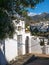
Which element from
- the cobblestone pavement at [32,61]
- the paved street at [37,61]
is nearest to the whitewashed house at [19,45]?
the cobblestone pavement at [32,61]

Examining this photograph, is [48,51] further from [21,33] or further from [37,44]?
[21,33]

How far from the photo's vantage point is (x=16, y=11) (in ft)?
31.0

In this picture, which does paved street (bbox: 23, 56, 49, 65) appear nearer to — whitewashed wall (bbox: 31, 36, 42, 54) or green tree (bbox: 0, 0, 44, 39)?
whitewashed wall (bbox: 31, 36, 42, 54)

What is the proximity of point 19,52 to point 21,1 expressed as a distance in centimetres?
1209

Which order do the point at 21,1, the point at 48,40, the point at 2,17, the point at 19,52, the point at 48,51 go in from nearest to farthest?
1. the point at 2,17
2. the point at 21,1
3. the point at 19,52
4. the point at 48,51
5. the point at 48,40

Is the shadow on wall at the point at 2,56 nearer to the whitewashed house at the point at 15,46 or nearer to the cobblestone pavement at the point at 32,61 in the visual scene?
the whitewashed house at the point at 15,46

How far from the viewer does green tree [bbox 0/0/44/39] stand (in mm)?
8586

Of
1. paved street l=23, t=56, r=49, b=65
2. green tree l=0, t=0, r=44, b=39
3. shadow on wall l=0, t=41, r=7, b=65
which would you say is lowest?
paved street l=23, t=56, r=49, b=65

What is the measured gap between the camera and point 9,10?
359 inches

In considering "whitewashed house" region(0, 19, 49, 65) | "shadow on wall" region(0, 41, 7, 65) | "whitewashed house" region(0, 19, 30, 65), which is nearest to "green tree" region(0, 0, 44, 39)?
"whitewashed house" region(0, 19, 30, 65)

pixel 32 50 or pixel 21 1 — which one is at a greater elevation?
pixel 21 1

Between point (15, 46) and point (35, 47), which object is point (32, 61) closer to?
point (15, 46)

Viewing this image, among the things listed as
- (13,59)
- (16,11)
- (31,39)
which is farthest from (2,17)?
(31,39)

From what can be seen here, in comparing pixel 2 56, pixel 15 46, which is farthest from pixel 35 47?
pixel 2 56
